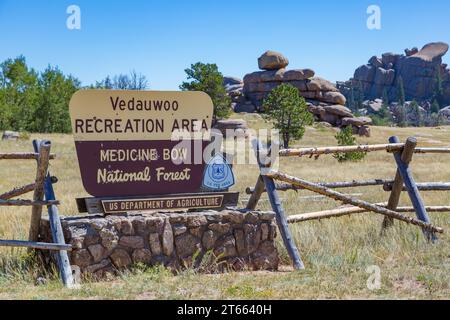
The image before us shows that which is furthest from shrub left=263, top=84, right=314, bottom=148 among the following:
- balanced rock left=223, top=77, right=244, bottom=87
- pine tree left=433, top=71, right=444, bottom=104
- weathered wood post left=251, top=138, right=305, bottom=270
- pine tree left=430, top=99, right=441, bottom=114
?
pine tree left=433, top=71, right=444, bottom=104

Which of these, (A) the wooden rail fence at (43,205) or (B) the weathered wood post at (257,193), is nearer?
(A) the wooden rail fence at (43,205)

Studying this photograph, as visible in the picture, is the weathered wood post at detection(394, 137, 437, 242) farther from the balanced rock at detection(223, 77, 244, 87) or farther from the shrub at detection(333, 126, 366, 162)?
the balanced rock at detection(223, 77, 244, 87)

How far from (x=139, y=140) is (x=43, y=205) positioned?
1.35 m

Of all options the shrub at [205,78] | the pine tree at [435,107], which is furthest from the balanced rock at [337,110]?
the pine tree at [435,107]

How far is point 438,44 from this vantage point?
127875 mm

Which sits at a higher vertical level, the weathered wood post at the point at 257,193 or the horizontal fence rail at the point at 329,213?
the weathered wood post at the point at 257,193

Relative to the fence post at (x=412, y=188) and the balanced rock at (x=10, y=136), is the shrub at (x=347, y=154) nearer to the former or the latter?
the balanced rock at (x=10, y=136)

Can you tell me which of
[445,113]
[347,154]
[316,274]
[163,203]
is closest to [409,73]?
[445,113]

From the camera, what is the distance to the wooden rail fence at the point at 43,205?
6.47m

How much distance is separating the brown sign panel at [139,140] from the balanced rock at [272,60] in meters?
60.0

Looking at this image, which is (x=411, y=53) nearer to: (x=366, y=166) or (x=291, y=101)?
(x=291, y=101)

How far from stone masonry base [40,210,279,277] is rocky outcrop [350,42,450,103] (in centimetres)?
12052

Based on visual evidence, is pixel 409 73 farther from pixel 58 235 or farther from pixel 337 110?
pixel 58 235

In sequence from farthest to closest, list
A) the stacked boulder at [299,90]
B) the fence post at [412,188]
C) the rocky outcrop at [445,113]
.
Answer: the rocky outcrop at [445,113] → the stacked boulder at [299,90] → the fence post at [412,188]
